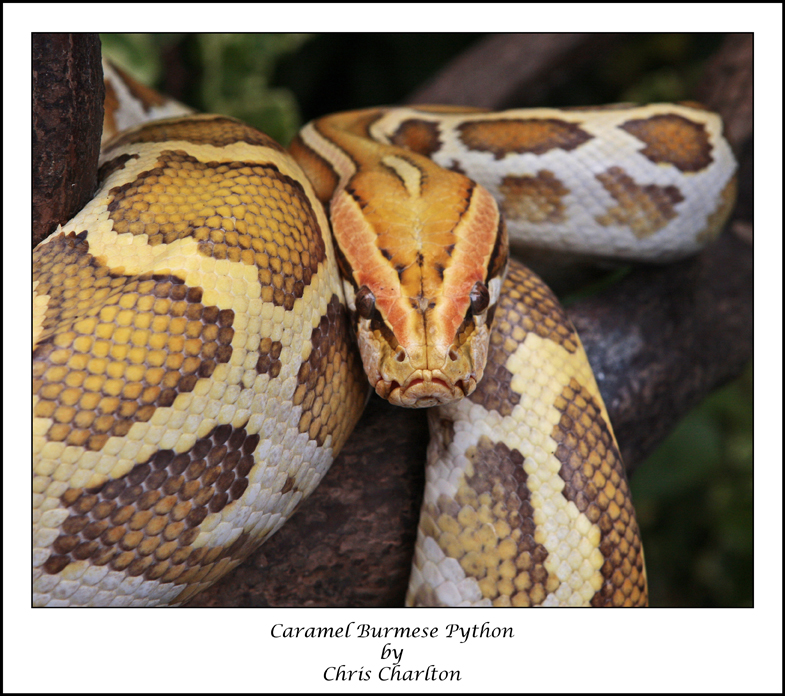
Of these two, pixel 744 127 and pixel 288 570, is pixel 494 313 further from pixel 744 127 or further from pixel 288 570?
pixel 744 127

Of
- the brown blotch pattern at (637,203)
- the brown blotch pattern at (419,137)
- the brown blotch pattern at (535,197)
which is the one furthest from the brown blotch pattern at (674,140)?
the brown blotch pattern at (419,137)

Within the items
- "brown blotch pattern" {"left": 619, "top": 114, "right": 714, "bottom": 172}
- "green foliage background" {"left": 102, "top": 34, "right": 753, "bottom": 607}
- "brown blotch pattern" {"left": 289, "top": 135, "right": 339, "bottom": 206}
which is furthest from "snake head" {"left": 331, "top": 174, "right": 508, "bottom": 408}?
"green foliage background" {"left": 102, "top": 34, "right": 753, "bottom": 607}

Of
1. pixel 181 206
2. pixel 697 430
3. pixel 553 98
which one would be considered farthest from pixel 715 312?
pixel 553 98

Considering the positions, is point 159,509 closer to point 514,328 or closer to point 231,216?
point 231,216

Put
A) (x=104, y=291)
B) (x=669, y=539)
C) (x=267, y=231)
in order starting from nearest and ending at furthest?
(x=104, y=291) → (x=267, y=231) → (x=669, y=539)

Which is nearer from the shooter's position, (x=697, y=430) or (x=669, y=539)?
(x=697, y=430)

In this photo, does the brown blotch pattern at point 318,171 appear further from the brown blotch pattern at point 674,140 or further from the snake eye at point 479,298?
the brown blotch pattern at point 674,140
